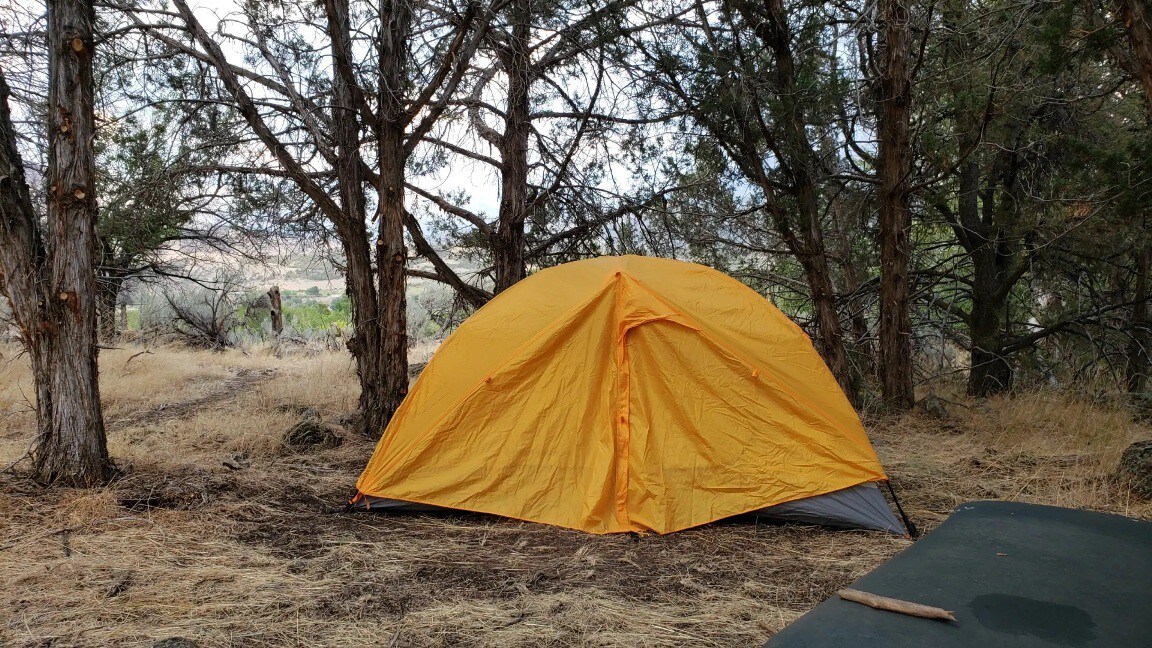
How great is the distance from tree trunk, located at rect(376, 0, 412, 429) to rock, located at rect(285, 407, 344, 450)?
614 mm

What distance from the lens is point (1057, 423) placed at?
22.9 ft

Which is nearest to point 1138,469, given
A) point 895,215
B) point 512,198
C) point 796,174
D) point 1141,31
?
point 1141,31

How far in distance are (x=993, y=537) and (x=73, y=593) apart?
393 centimetres

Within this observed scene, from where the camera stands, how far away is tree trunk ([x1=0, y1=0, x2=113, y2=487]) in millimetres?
5000

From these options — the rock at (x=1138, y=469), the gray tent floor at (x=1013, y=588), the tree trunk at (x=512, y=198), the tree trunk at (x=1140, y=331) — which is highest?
the tree trunk at (x=512, y=198)

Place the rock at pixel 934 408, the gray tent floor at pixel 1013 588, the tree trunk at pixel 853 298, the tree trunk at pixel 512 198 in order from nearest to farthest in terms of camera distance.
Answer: the gray tent floor at pixel 1013 588, the rock at pixel 934 408, the tree trunk at pixel 512 198, the tree trunk at pixel 853 298

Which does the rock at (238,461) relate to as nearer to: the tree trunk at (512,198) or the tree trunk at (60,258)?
the tree trunk at (60,258)

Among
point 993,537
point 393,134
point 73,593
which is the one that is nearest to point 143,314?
point 393,134

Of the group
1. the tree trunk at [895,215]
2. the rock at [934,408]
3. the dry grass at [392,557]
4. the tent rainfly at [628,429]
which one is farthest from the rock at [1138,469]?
the tree trunk at [895,215]

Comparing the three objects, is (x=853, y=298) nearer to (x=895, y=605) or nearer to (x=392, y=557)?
(x=392, y=557)

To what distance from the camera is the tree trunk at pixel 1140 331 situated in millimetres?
7832

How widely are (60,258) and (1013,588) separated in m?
5.64

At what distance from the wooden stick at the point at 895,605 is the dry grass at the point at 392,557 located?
1.35 m

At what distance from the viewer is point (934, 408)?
307 inches
